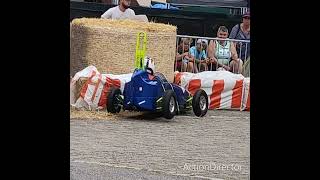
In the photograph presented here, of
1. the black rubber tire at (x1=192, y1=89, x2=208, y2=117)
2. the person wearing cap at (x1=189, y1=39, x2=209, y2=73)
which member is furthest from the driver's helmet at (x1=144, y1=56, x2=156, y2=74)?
the person wearing cap at (x1=189, y1=39, x2=209, y2=73)

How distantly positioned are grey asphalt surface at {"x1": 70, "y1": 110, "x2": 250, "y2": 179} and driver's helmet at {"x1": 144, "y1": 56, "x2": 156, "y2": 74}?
0.52 meters

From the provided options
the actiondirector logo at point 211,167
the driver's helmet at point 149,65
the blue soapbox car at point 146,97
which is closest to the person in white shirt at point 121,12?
the driver's helmet at point 149,65

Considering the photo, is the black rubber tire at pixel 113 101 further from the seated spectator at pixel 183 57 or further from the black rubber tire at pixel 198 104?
the seated spectator at pixel 183 57

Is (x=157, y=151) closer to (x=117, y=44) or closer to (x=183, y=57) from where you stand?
(x=117, y=44)

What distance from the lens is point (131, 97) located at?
12.3 feet

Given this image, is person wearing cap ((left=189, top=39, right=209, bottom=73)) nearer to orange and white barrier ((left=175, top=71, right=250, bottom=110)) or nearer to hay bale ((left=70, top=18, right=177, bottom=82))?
orange and white barrier ((left=175, top=71, right=250, bottom=110))

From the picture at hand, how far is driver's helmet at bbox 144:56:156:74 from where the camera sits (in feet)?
12.3

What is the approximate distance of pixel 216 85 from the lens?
4.41 meters

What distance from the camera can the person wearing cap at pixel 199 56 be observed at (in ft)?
A: 15.0

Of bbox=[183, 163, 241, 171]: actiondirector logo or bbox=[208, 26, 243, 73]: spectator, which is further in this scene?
bbox=[208, 26, 243, 73]: spectator

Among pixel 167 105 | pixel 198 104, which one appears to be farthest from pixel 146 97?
pixel 198 104

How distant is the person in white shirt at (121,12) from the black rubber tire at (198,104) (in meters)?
0.63
